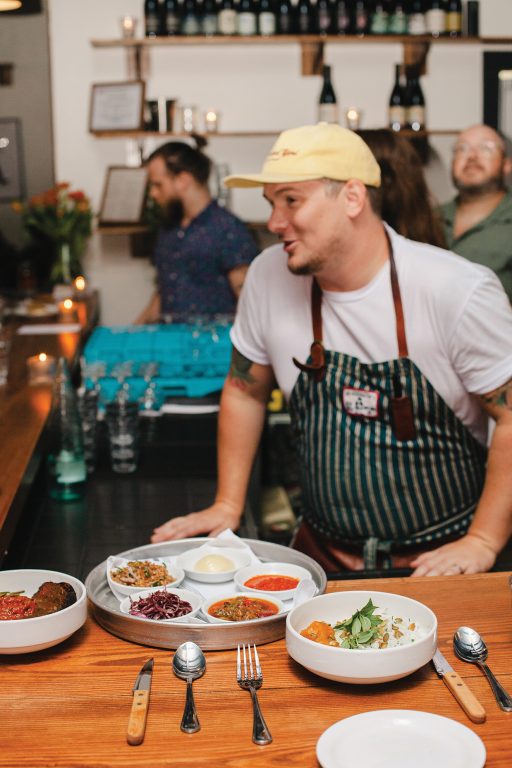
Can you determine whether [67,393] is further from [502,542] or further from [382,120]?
[382,120]

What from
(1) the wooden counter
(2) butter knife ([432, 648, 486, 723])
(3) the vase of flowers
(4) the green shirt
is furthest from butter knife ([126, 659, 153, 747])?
(3) the vase of flowers

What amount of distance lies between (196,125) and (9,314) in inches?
69.5

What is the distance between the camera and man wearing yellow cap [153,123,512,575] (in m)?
2.14

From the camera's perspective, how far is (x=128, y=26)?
6.31 m

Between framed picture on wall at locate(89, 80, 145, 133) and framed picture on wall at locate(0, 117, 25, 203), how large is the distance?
2.17ft

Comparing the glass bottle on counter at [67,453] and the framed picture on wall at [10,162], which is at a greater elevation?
the framed picture on wall at [10,162]

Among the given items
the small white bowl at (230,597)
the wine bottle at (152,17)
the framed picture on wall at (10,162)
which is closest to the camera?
the small white bowl at (230,597)

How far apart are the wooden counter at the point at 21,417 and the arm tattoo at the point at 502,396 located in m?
1.08

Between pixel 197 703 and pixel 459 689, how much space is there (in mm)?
359

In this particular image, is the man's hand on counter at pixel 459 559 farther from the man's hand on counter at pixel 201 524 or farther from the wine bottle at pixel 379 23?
the wine bottle at pixel 379 23

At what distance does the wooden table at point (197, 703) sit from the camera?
3.97 feet

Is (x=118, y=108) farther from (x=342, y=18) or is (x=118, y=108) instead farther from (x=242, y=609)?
(x=242, y=609)

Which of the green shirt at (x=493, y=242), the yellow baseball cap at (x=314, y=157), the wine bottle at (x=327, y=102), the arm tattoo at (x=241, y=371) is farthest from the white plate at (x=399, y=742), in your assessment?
the wine bottle at (x=327, y=102)

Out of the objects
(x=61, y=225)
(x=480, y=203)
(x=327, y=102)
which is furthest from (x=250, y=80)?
(x=480, y=203)
